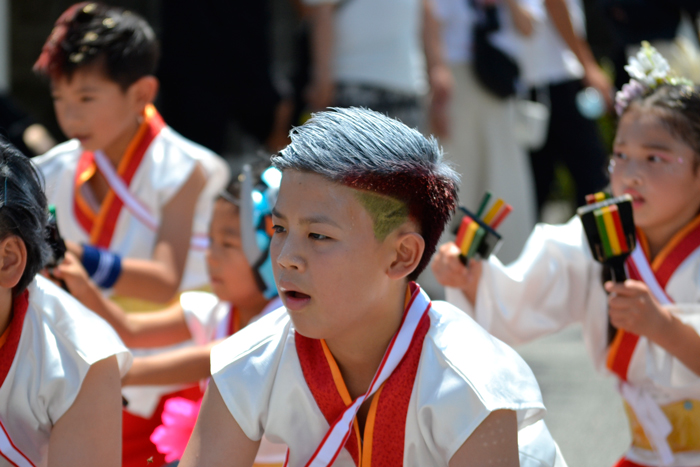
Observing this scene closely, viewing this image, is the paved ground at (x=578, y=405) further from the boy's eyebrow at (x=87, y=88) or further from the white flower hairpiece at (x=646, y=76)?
the boy's eyebrow at (x=87, y=88)

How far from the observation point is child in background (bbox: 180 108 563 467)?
1.61 meters

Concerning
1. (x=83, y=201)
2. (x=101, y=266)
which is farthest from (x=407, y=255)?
(x=83, y=201)

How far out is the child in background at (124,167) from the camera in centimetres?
283

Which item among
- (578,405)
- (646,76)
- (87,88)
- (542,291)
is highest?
(646,76)

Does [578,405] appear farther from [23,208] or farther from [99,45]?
[23,208]

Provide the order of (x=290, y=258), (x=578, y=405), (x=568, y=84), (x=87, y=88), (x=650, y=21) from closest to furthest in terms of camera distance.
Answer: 1. (x=290, y=258)
2. (x=87, y=88)
3. (x=578, y=405)
4. (x=650, y=21)
5. (x=568, y=84)

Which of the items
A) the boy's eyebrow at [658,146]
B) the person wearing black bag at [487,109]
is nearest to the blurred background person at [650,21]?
the person wearing black bag at [487,109]

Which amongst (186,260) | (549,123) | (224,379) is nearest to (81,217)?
(186,260)

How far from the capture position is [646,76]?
2.37 m

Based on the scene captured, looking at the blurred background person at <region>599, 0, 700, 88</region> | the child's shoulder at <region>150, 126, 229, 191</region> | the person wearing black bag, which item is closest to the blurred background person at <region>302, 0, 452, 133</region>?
the person wearing black bag

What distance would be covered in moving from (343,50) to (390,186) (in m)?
2.68

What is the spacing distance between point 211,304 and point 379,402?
1096 mm

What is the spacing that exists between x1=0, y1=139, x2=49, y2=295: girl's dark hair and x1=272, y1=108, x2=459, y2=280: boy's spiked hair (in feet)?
1.78

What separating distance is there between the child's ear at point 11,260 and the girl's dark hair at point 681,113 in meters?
1.65
